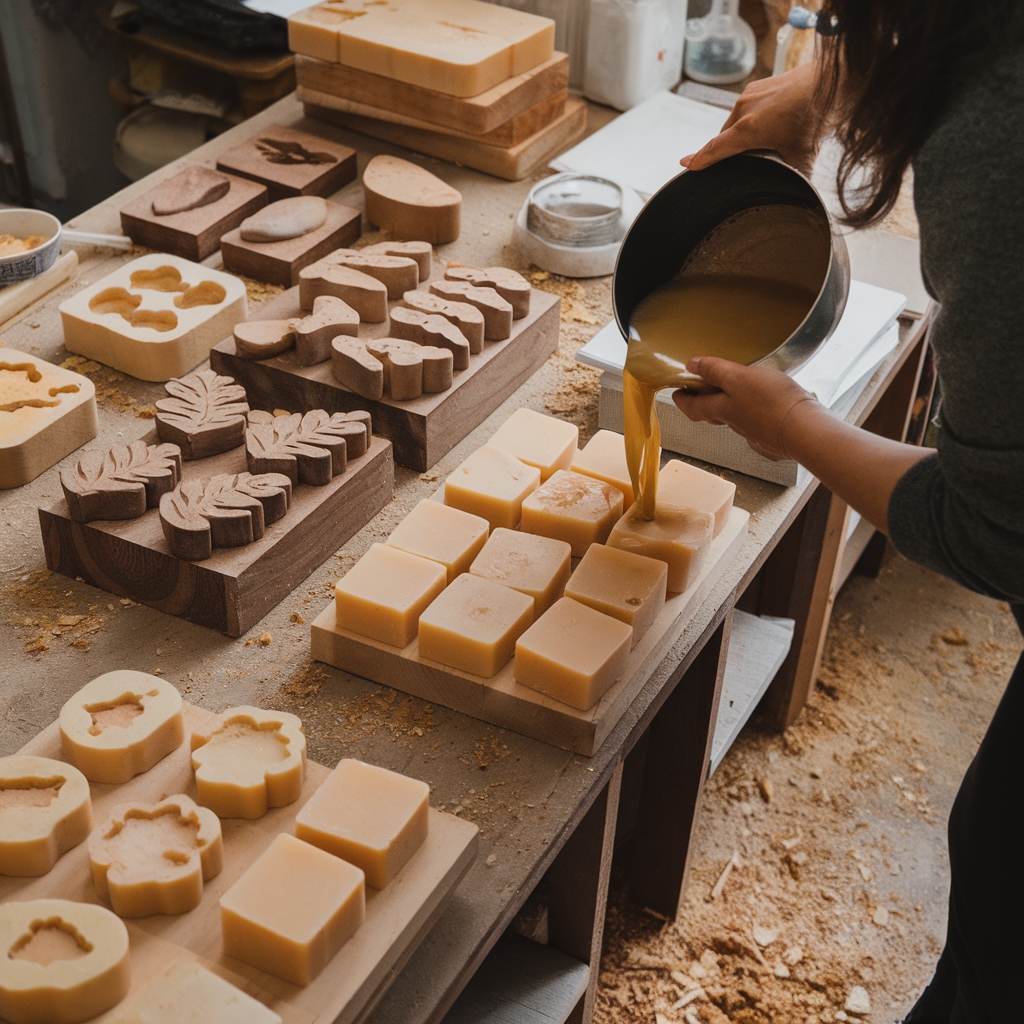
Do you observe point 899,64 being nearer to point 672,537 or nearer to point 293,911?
point 672,537

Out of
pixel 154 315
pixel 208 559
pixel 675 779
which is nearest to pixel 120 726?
pixel 208 559

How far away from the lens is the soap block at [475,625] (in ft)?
4.20

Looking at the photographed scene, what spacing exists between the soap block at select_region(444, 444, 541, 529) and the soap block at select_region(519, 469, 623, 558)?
0.02 metres

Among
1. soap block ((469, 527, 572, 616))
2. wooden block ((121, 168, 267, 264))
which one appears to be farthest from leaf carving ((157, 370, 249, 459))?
wooden block ((121, 168, 267, 264))

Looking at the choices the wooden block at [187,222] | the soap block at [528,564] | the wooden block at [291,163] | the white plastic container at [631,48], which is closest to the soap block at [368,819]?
the soap block at [528,564]

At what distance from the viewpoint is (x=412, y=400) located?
167 cm

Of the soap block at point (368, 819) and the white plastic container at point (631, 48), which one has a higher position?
the white plastic container at point (631, 48)

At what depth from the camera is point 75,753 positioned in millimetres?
1140

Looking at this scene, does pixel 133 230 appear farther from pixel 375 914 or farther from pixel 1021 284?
pixel 1021 284

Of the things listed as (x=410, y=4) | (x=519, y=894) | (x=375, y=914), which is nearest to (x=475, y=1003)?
(x=519, y=894)

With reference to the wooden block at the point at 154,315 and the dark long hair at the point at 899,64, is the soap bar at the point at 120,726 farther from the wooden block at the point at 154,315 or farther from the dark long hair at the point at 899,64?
the dark long hair at the point at 899,64

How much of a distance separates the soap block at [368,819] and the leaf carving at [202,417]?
590 millimetres

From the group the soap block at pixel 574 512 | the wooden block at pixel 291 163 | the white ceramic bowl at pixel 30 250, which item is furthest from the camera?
the wooden block at pixel 291 163

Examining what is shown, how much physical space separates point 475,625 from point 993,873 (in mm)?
631
